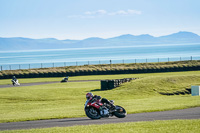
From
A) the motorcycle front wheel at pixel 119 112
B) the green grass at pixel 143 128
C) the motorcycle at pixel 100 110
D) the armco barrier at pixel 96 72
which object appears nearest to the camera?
the green grass at pixel 143 128

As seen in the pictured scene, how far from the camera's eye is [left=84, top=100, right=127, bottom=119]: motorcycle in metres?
18.6

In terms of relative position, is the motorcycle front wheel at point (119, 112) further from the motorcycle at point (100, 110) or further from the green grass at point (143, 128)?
the green grass at point (143, 128)

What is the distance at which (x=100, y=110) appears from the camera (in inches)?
738

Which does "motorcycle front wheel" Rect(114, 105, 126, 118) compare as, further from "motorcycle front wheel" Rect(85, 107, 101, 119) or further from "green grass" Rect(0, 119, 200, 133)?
"green grass" Rect(0, 119, 200, 133)

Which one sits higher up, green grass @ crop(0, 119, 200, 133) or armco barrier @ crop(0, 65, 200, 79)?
armco barrier @ crop(0, 65, 200, 79)

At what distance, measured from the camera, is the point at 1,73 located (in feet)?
249

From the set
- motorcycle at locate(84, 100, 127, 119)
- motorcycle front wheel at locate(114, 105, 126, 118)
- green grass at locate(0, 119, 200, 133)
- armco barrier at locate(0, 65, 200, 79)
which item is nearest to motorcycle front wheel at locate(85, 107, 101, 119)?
motorcycle at locate(84, 100, 127, 119)

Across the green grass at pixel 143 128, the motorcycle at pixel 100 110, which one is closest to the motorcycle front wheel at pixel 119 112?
the motorcycle at pixel 100 110

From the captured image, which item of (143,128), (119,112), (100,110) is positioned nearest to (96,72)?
(119,112)

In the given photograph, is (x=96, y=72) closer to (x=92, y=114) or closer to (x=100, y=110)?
(x=92, y=114)

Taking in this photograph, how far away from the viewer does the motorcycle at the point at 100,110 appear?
1862cm

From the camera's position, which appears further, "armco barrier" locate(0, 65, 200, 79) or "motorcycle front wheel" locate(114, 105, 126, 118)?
"armco barrier" locate(0, 65, 200, 79)

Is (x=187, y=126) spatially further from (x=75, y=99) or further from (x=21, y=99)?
(x=21, y=99)

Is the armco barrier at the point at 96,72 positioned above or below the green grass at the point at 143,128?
above
